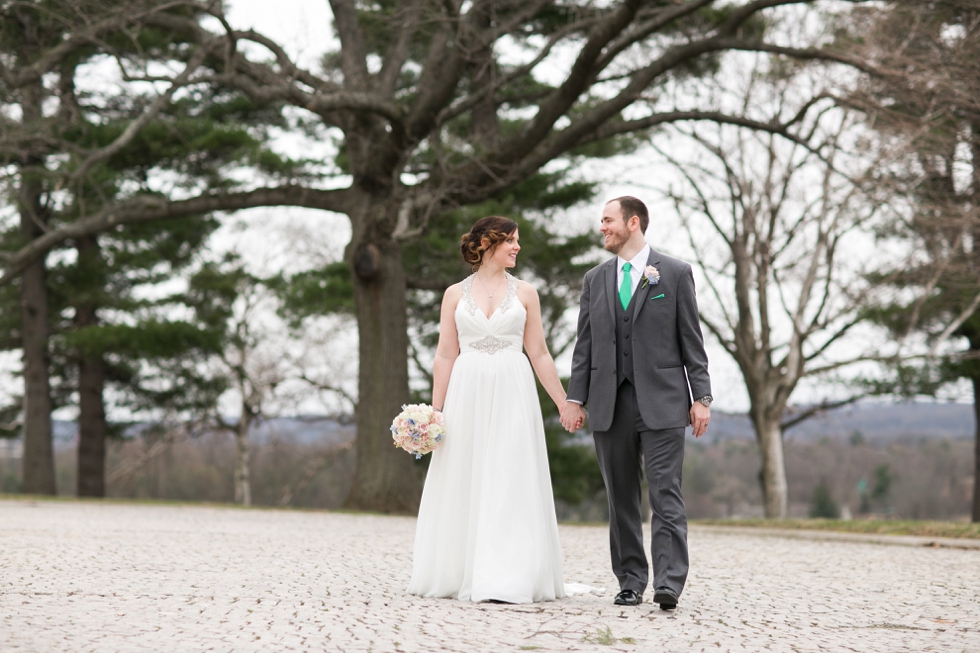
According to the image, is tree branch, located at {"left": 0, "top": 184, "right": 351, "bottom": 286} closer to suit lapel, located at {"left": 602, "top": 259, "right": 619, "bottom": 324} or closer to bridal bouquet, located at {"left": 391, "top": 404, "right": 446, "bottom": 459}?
bridal bouquet, located at {"left": 391, "top": 404, "right": 446, "bottom": 459}

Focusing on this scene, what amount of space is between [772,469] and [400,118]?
36.0ft

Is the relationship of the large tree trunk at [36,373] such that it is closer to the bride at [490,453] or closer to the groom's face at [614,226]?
the bride at [490,453]

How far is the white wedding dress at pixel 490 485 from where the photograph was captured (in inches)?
196

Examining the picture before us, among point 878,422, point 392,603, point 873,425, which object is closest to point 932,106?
point 392,603

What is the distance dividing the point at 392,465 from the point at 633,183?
9.48 meters

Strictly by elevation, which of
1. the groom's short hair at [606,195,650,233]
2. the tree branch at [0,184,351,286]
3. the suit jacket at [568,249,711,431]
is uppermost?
the tree branch at [0,184,351,286]

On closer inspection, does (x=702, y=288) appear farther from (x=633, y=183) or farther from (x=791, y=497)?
(x=791, y=497)

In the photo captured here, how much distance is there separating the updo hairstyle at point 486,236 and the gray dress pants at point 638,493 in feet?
3.52

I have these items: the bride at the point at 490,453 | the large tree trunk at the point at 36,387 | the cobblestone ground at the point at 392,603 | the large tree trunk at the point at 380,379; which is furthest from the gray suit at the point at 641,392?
the large tree trunk at the point at 36,387

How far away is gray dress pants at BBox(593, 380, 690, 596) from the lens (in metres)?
4.78

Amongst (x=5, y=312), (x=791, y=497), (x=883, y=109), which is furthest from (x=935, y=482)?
(x=5, y=312)

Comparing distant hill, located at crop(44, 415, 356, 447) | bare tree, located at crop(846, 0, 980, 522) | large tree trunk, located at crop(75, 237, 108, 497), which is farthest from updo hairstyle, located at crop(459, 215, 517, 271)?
distant hill, located at crop(44, 415, 356, 447)

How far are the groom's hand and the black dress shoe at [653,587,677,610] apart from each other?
751mm

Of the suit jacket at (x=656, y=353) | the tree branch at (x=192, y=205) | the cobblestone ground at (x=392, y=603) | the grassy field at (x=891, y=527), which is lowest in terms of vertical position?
the grassy field at (x=891, y=527)
